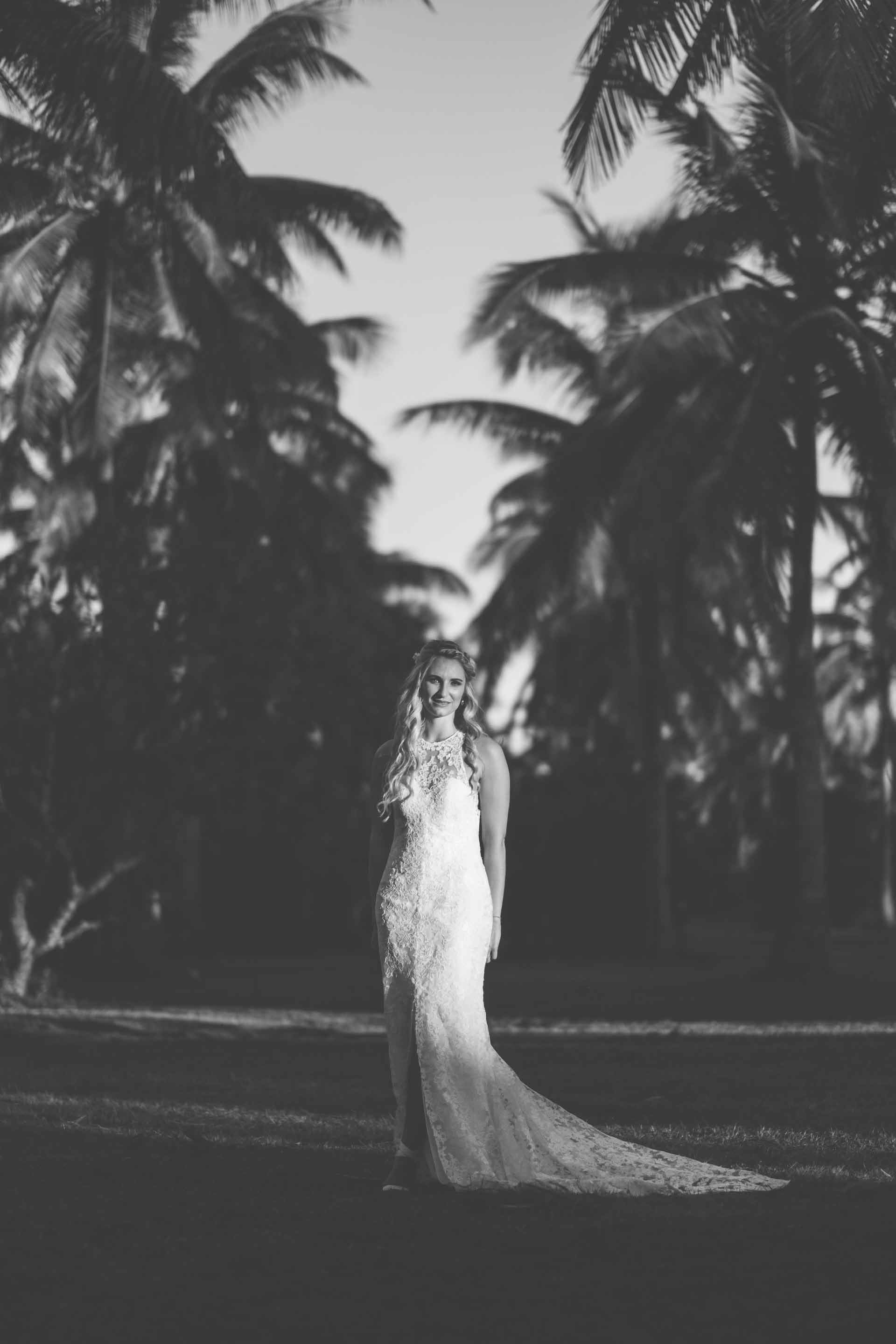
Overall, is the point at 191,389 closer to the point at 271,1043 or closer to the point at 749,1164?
the point at 271,1043

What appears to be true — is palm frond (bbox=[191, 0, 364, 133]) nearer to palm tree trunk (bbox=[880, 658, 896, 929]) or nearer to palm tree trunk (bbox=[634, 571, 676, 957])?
palm tree trunk (bbox=[634, 571, 676, 957])

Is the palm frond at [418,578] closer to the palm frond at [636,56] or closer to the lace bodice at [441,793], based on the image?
the palm frond at [636,56]

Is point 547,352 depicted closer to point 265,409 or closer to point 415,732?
point 265,409

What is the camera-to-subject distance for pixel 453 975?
6641mm

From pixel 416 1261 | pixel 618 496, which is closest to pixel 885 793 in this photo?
pixel 618 496

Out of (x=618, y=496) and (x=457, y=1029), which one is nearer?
(x=457, y=1029)

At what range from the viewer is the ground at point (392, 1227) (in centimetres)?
462

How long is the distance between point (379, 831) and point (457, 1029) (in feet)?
2.72

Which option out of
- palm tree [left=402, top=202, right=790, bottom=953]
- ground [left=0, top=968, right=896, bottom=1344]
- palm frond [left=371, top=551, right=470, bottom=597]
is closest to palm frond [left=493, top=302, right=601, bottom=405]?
palm tree [left=402, top=202, right=790, bottom=953]

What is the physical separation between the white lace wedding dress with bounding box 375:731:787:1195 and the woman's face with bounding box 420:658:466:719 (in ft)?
0.44

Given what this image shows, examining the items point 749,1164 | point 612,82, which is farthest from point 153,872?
point 749,1164

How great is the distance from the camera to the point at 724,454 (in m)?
19.0

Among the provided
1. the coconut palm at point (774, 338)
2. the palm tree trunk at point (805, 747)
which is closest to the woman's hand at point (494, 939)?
the coconut palm at point (774, 338)

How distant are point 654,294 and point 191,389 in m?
7.91
